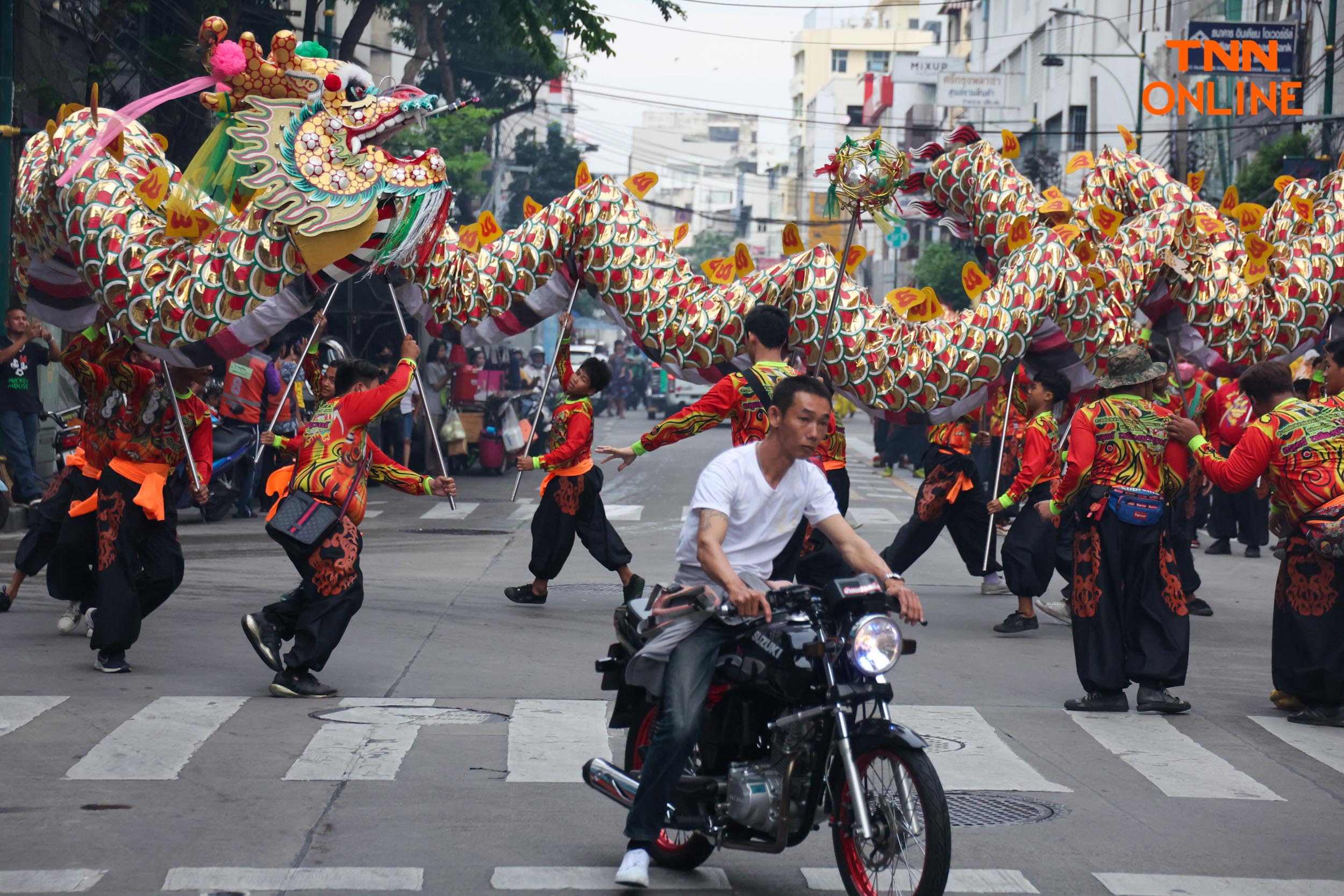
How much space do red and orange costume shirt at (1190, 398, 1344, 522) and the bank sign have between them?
802 inches

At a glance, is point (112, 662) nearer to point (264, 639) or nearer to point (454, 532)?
point (264, 639)

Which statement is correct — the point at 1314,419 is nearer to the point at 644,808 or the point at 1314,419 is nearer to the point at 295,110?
the point at 644,808

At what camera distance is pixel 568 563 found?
14719mm

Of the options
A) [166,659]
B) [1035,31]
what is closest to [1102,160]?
[166,659]

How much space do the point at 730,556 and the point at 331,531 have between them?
3.41 m

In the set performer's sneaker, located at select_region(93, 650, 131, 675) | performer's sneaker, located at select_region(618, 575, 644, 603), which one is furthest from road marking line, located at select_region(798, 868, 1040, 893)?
performer's sneaker, located at select_region(618, 575, 644, 603)

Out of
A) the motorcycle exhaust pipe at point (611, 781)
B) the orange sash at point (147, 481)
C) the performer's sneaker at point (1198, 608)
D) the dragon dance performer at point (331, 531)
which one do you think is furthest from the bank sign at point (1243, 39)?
the motorcycle exhaust pipe at point (611, 781)

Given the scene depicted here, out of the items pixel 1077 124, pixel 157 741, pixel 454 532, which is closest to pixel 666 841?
pixel 157 741

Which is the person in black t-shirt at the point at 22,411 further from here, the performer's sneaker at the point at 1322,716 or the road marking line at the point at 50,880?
the performer's sneaker at the point at 1322,716

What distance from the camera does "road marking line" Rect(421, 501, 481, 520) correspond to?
1898cm

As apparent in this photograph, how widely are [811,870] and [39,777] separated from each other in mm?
3122

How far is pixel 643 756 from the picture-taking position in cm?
577

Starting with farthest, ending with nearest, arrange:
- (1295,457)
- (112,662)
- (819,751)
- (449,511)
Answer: (449,511) → (112,662) → (1295,457) → (819,751)

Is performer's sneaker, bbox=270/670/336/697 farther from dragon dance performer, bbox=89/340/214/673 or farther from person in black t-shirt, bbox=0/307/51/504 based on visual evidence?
person in black t-shirt, bbox=0/307/51/504
